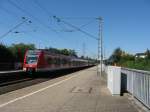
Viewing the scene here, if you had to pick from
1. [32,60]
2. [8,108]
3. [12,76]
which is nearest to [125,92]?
[8,108]

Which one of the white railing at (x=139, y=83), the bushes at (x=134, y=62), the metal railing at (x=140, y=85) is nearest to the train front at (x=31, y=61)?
the bushes at (x=134, y=62)

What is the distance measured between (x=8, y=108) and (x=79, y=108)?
8.10 feet

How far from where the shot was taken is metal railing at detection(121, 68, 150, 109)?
480 inches

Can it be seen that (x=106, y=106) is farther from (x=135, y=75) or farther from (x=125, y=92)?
(x=125, y=92)

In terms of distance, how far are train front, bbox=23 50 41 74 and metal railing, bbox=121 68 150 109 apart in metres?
27.3

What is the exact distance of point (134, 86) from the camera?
1543cm

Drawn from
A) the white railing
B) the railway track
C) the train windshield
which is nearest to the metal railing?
the white railing

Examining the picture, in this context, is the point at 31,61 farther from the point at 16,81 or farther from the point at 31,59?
the point at 16,81

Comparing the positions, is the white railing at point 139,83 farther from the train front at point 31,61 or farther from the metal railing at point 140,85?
the train front at point 31,61

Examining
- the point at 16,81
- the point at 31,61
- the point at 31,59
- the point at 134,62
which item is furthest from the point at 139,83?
the point at 31,59

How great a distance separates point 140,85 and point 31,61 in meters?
31.5

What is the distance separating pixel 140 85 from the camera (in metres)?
13.8

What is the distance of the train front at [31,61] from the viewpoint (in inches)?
1718

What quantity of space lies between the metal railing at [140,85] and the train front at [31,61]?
2731 cm
